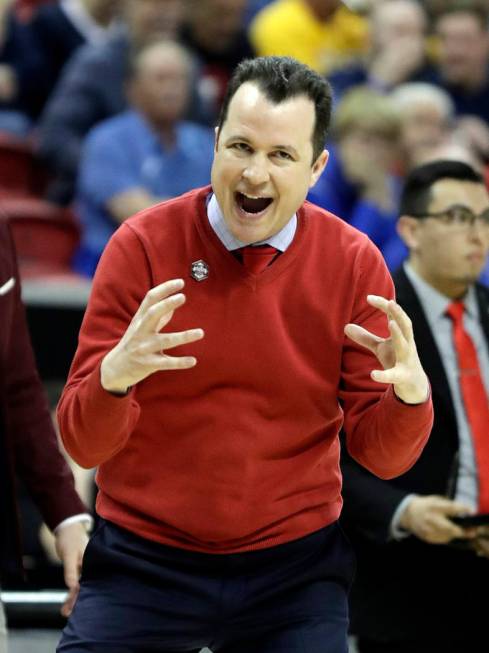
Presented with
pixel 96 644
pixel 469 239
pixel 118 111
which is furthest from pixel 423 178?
pixel 118 111

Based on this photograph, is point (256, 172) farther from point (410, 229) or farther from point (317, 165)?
point (410, 229)

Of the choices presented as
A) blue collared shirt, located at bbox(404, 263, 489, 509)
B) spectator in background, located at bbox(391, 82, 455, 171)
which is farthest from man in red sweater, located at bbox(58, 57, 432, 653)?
spectator in background, located at bbox(391, 82, 455, 171)

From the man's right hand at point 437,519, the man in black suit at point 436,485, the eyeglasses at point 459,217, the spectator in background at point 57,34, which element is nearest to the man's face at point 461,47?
the spectator in background at point 57,34

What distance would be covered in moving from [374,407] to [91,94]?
4245 mm

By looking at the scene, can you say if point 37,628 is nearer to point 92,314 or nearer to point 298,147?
point 92,314

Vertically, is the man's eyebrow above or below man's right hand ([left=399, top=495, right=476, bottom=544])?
above

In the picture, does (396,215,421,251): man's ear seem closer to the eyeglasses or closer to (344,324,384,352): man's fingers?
the eyeglasses

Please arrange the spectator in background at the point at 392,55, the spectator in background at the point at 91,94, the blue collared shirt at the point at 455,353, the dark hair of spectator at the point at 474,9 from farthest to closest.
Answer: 1. the dark hair of spectator at the point at 474,9
2. the spectator in background at the point at 392,55
3. the spectator in background at the point at 91,94
4. the blue collared shirt at the point at 455,353

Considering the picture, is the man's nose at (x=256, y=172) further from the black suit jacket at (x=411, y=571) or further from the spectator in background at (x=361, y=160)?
the spectator in background at (x=361, y=160)

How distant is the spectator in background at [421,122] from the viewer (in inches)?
222

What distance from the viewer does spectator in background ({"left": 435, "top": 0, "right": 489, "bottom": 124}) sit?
6742 millimetres

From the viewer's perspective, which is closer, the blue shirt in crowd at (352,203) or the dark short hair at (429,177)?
the dark short hair at (429,177)

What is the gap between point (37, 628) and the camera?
383 cm

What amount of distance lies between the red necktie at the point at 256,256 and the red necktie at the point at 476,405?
100cm
